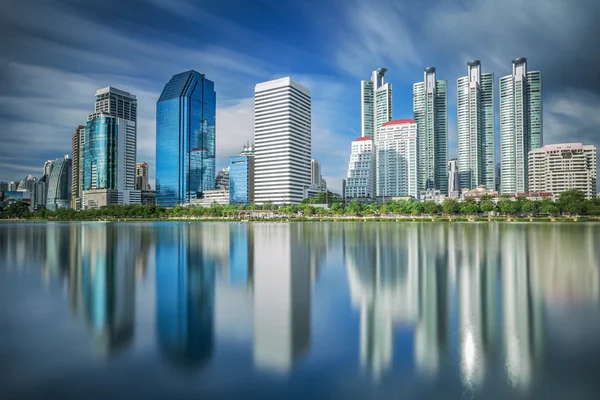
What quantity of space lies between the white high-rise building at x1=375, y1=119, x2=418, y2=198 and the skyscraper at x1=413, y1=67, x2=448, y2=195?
16068mm

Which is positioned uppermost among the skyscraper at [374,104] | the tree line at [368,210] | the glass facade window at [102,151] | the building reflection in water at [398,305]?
the skyscraper at [374,104]

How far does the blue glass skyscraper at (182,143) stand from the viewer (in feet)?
605

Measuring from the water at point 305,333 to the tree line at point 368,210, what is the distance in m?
75.7

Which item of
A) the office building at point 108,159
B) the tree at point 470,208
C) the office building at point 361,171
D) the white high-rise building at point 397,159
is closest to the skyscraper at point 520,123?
the white high-rise building at point 397,159

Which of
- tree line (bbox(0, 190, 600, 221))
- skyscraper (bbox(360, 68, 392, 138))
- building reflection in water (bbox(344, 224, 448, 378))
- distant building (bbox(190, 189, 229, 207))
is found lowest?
building reflection in water (bbox(344, 224, 448, 378))

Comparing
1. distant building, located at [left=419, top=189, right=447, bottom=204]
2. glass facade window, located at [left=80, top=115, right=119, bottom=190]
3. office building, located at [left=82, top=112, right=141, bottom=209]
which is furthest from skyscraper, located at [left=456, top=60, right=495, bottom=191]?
glass facade window, located at [left=80, top=115, right=119, bottom=190]

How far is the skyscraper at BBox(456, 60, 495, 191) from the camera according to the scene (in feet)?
492

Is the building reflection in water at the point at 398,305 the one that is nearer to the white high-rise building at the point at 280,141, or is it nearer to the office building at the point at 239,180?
the white high-rise building at the point at 280,141

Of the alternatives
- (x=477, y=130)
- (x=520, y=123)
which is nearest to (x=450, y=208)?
(x=477, y=130)

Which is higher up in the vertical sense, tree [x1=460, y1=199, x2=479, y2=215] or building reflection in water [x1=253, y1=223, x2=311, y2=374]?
tree [x1=460, y1=199, x2=479, y2=215]

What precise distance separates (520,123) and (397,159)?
4605 centimetres

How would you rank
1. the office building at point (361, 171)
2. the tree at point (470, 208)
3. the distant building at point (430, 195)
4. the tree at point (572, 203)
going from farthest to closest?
the office building at point (361, 171)
the distant building at point (430, 195)
the tree at point (470, 208)
the tree at point (572, 203)

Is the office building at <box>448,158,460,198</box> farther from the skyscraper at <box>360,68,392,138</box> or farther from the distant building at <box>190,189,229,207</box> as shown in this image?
the distant building at <box>190,189,229,207</box>

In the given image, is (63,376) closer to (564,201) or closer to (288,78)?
(564,201)
